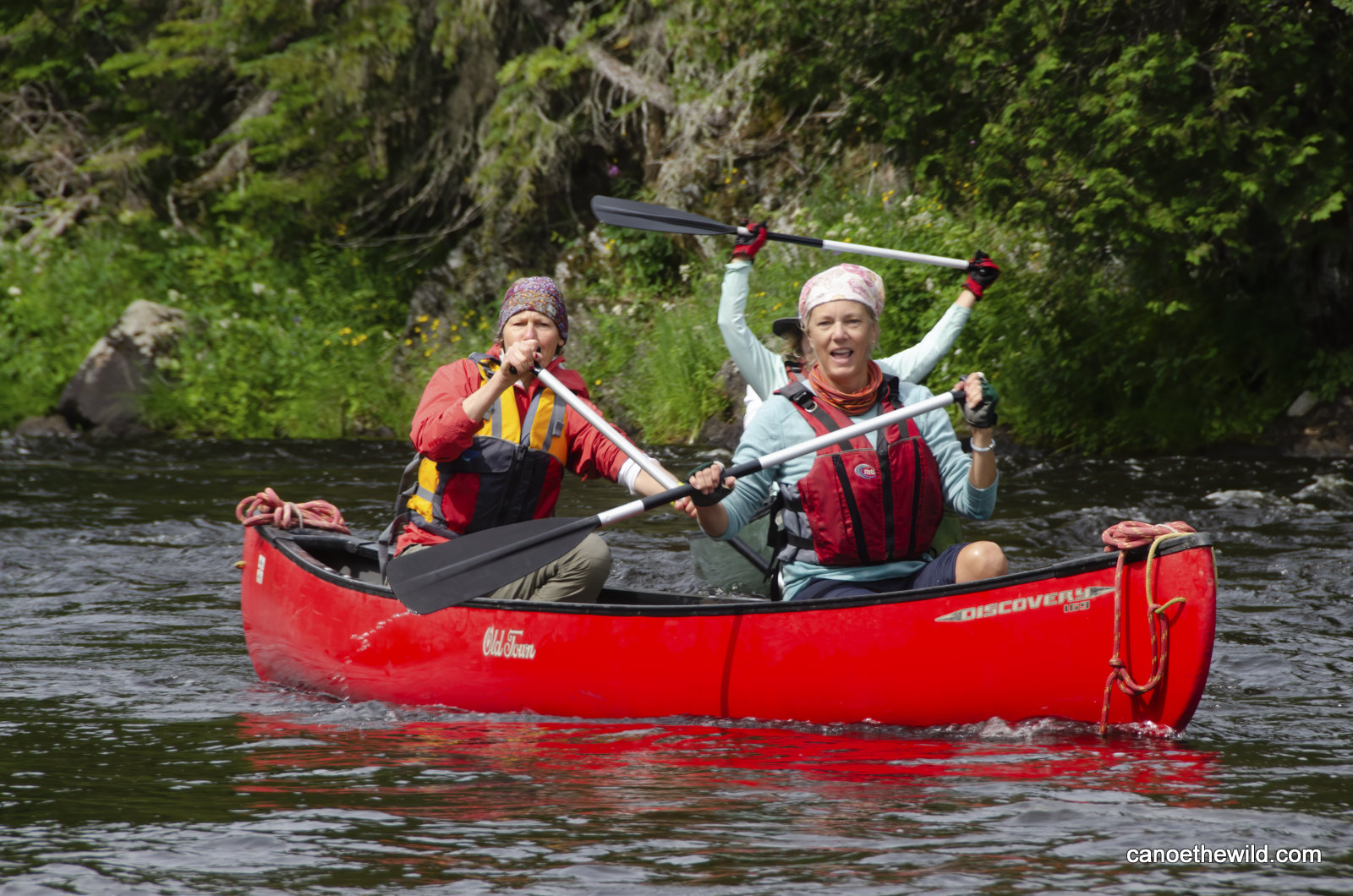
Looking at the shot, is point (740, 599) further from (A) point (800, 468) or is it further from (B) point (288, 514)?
(B) point (288, 514)

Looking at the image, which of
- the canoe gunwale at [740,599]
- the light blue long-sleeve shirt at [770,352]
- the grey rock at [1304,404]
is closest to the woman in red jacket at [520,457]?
the canoe gunwale at [740,599]

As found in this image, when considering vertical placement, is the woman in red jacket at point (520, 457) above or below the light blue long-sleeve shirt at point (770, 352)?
below

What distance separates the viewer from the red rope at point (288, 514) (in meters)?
5.43

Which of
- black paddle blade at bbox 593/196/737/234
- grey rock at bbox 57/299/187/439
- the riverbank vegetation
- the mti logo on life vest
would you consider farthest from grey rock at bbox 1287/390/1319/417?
grey rock at bbox 57/299/187/439

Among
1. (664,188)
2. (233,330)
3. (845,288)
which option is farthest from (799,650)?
(233,330)

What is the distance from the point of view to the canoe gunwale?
3682 mm

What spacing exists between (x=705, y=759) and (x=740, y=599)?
610mm

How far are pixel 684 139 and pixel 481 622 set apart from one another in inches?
384

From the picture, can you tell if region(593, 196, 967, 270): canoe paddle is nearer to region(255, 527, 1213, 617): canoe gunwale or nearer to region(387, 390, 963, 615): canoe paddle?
region(255, 527, 1213, 617): canoe gunwale

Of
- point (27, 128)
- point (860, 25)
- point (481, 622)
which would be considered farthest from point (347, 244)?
point (481, 622)

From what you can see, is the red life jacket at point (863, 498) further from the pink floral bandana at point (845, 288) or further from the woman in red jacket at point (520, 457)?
the woman in red jacket at point (520, 457)

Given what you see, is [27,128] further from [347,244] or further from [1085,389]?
[1085,389]

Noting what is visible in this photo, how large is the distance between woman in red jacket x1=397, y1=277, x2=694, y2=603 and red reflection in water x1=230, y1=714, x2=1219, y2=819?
0.59m

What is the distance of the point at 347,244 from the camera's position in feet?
51.9
